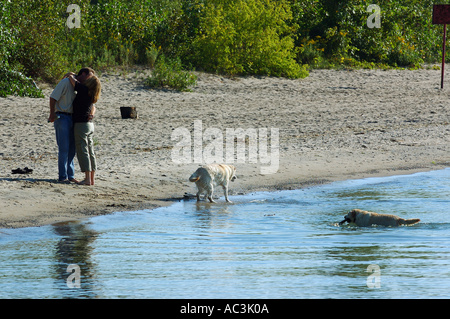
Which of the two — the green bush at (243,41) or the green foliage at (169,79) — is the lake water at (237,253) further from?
the green bush at (243,41)

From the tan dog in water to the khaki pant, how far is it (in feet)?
12.6

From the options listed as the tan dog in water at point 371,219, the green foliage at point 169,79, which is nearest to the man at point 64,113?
the tan dog in water at point 371,219

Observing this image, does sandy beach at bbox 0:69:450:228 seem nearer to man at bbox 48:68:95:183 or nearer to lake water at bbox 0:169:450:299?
man at bbox 48:68:95:183

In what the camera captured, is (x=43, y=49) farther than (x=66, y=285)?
Yes

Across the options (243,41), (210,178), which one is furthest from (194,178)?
(243,41)

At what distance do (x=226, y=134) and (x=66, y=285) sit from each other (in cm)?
926

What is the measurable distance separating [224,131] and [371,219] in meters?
6.80

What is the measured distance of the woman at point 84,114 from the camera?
10430 millimetres

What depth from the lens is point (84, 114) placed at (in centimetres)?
1053

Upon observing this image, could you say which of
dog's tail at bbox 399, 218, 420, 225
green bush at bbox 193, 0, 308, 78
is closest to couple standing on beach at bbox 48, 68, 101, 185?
dog's tail at bbox 399, 218, 420, 225
